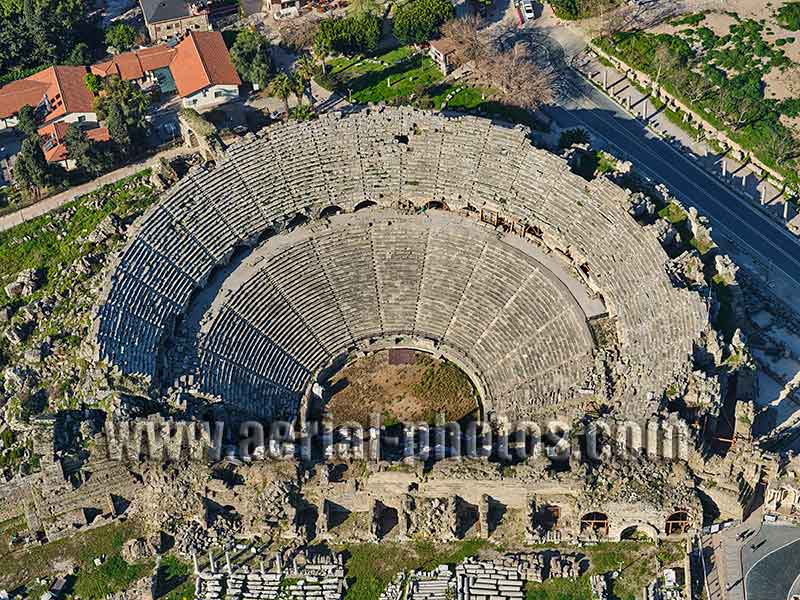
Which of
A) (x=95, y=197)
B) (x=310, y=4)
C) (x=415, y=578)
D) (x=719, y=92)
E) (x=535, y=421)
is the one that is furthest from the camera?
(x=310, y=4)

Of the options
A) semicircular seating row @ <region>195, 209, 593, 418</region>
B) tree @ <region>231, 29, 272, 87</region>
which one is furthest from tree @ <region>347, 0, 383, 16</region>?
semicircular seating row @ <region>195, 209, 593, 418</region>

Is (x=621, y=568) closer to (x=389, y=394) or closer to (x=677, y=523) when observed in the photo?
(x=677, y=523)

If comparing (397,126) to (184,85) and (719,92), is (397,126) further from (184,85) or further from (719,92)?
(719,92)

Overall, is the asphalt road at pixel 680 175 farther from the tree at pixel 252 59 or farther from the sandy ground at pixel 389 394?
the sandy ground at pixel 389 394

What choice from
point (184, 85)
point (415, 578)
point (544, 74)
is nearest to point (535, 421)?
point (415, 578)

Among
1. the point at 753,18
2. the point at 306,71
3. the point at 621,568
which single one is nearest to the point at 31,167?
the point at 306,71
